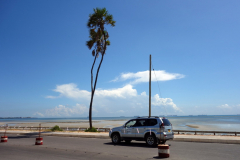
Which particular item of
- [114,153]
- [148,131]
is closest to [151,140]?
[148,131]

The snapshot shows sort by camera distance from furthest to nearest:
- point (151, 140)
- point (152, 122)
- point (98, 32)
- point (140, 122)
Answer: point (98, 32), point (140, 122), point (152, 122), point (151, 140)

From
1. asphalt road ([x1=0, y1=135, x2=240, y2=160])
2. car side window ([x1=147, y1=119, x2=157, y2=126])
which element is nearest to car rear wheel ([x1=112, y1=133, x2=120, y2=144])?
asphalt road ([x1=0, y1=135, x2=240, y2=160])

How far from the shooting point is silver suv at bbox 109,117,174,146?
13.2 metres

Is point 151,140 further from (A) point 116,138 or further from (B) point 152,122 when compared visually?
(A) point 116,138

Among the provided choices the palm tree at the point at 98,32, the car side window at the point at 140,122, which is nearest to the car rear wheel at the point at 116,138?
the car side window at the point at 140,122

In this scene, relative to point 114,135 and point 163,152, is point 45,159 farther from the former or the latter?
point 114,135

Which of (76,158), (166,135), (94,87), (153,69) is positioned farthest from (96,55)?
(76,158)

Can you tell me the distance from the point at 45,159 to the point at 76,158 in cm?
129

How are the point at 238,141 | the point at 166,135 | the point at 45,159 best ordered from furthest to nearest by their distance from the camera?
the point at 238,141, the point at 166,135, the point at 45,159

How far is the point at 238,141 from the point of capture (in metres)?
14.4

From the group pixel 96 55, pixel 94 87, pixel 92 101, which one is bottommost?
pixel 92 101

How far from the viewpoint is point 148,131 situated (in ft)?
44.5

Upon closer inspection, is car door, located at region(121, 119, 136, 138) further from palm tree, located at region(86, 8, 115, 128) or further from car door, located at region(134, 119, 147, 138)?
palm tree, located at region(86, 8, 115, 128)

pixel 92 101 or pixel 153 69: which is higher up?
pixel 153 69
